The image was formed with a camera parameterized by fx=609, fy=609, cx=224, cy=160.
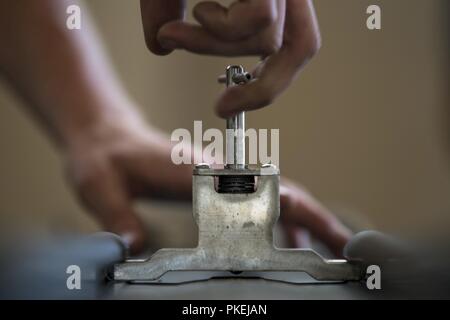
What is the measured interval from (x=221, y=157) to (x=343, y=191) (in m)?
0.30

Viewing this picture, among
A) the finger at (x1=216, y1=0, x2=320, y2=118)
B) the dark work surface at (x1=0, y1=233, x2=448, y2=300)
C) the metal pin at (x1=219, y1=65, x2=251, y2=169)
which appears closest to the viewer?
the dark work surface at (x1=0, y1=233, x2=448, y2=300)

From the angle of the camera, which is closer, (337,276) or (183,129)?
(337,276)

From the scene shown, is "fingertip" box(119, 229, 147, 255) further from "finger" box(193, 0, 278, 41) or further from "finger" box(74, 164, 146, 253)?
"finger" box(193, 0, 278, 41)

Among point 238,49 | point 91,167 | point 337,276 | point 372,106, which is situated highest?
point 238,49

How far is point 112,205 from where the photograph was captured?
143 cm

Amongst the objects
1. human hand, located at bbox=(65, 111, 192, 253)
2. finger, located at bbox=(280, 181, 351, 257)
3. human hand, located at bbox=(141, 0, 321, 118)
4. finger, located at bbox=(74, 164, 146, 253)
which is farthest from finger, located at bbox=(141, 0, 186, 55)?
finger, located at bbox=(280, 181, 351, 257)

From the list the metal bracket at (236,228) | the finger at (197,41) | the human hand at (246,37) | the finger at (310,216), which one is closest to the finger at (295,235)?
the finger at (310,216)

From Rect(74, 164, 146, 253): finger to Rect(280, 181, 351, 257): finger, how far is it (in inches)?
13.6

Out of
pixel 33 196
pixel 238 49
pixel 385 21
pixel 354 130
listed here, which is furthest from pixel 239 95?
pixel 33 196

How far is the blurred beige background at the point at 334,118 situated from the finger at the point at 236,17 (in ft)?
0.30

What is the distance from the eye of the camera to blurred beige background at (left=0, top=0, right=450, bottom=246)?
144 centimetres

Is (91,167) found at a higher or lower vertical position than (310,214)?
higher

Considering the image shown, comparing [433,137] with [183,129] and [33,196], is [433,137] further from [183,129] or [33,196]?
[33,196]

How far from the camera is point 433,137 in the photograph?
1.46m
